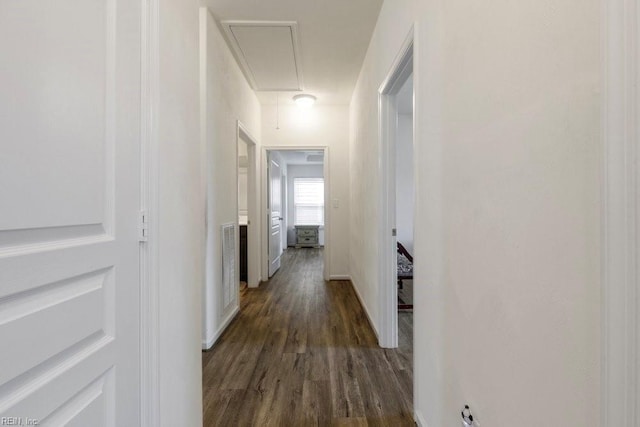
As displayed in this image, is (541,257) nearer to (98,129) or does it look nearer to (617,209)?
(617,209)

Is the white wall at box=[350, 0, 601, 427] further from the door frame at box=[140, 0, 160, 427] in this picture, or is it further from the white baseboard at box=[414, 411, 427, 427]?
the door frame at box=[140, 0, 160, 427]

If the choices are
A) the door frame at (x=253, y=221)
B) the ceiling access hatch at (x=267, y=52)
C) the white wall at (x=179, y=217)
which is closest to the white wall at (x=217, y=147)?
the ceiling access hatch at (x=267, y=52)


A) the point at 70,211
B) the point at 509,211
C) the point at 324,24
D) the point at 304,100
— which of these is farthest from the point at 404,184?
the point at 70,211

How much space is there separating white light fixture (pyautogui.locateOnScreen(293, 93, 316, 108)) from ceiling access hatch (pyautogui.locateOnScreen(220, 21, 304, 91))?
0.23 metres

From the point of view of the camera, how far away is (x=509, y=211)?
83cm

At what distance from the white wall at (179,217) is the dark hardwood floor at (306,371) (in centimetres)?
46

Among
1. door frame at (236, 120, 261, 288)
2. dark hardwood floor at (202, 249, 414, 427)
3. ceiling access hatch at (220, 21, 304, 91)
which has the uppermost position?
ceiling access hatch at (220, 21, 304, 91)

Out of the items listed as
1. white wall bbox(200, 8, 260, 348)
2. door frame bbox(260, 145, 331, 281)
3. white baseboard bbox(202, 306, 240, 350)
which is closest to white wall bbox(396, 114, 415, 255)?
door frame bbox(260, 145, 331, 281)

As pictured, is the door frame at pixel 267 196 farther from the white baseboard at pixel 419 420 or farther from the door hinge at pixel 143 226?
the door hinge at pixel 143 226

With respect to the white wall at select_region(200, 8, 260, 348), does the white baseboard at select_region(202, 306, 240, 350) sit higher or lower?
lower

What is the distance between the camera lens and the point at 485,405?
3.08ft

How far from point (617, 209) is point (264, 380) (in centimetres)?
194

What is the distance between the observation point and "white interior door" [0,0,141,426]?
0.55 m

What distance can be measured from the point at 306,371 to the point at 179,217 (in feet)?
4.62
